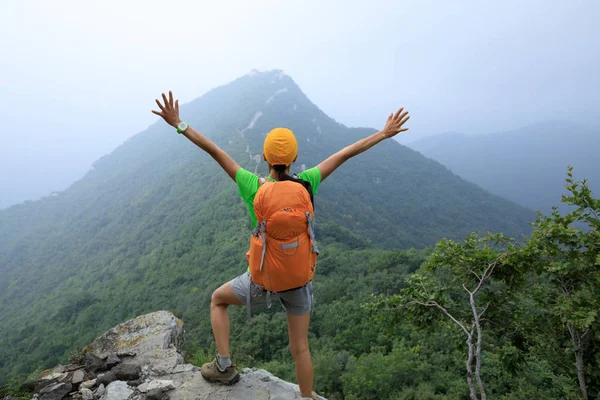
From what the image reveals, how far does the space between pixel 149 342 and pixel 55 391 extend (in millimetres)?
1019

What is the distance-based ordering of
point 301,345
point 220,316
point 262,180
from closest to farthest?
point 262,180 < point 301,345 < point 220,316

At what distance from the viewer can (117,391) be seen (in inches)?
125

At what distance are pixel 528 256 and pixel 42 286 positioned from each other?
71648mm

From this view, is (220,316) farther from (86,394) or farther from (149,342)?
(149,342)

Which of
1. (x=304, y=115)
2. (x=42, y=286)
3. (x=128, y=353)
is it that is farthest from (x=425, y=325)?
(x=304, y=115)

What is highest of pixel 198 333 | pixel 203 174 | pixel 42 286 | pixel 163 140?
pixel 163 140

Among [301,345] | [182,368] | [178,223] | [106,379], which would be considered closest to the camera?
[301,345]

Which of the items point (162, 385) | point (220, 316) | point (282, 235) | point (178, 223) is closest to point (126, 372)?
point (162, 385)

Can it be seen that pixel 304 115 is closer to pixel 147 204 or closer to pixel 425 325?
pixel 147 204

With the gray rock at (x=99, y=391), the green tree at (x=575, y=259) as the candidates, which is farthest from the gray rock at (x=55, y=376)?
the green tree at (x=575, y=259)

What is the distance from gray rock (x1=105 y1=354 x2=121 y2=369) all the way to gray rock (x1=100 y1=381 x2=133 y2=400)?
46 centimetres

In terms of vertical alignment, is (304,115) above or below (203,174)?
Result: above

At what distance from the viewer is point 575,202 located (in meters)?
3.08

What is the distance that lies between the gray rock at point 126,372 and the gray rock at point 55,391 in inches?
15.3
